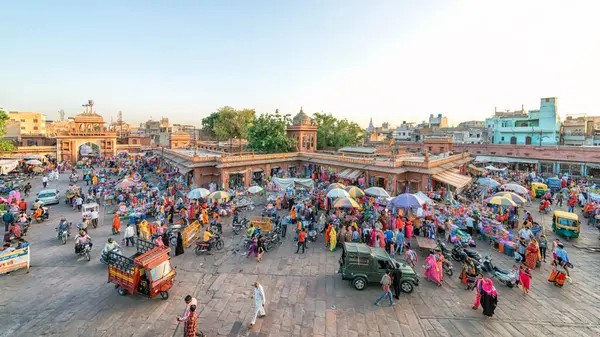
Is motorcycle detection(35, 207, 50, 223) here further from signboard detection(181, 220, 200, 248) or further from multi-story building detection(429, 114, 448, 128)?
multi-story building detection(429, 114, 448, 128)

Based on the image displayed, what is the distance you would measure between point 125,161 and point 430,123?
226 ft

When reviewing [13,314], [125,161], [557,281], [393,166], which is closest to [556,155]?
[393,166]

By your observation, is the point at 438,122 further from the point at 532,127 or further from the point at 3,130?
the point at 3,130

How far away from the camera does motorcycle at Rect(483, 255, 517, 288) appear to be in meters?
9.47

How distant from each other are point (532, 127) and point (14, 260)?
6189cm

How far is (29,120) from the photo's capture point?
207 ft

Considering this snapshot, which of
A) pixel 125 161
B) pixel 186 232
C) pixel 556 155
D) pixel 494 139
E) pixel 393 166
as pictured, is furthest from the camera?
pixel 494 139

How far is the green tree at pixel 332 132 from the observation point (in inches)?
1537

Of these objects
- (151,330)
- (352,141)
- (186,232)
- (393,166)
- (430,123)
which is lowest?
(151,330)

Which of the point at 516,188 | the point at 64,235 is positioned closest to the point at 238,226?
the point at 64,235

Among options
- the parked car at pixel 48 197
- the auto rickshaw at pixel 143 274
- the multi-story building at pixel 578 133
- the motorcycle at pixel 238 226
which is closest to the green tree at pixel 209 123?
the parked car at pixel 48 197

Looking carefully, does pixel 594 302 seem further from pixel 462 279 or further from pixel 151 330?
pixel 151 330

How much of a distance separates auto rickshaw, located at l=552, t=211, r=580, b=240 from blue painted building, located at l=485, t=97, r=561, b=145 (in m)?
38.8

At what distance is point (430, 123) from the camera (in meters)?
73.1
